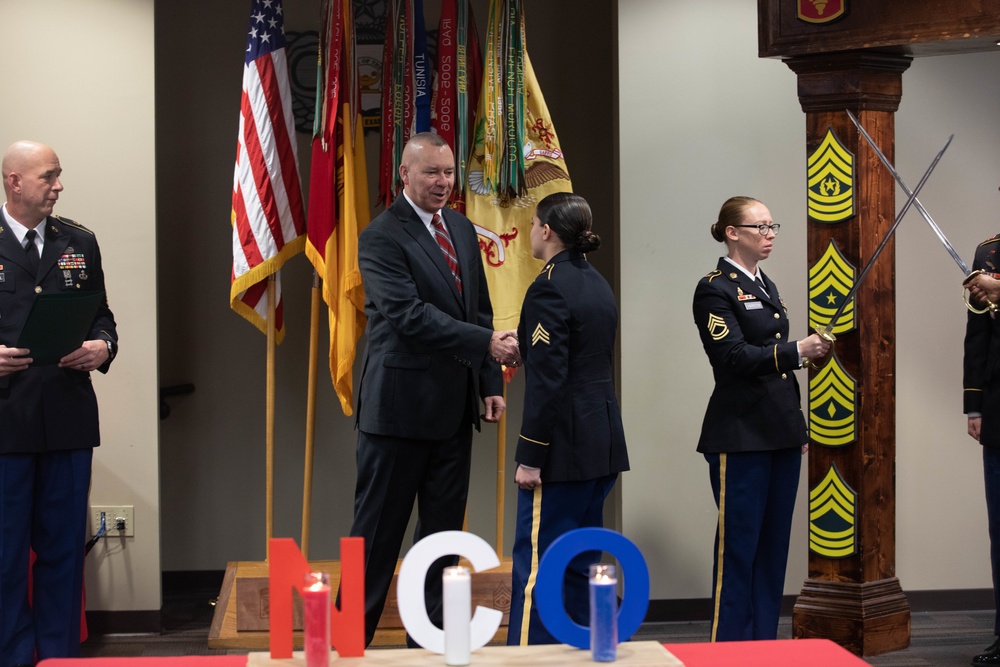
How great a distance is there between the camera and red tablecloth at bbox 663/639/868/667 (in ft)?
6.11

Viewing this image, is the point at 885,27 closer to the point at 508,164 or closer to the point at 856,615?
the point at 508,164

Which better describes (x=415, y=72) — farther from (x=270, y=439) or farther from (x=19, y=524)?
(x=19, y=524)

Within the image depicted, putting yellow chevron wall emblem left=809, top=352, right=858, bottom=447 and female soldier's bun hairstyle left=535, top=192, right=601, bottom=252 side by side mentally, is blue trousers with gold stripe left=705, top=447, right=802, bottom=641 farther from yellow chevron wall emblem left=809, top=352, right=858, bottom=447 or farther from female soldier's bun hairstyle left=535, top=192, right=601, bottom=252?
female soldier's bun hairstyle left=535, top=192, right=601, bottom=252

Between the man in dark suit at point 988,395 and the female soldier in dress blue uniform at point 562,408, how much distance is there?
4.30ft

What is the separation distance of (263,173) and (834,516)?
2223 millimetres

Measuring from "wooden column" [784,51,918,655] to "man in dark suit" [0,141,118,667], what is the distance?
228 centimetres

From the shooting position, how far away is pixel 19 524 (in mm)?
3312

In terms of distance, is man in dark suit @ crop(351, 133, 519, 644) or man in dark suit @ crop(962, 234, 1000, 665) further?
man in dark suit @ crop(962, 234, 1000, 665)

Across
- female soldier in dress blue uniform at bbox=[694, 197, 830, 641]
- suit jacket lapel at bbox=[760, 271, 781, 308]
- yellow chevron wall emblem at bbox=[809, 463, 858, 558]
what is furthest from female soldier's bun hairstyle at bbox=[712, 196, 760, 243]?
yellow chevron wall emblem at bbox=[809, 463, 858, 558]

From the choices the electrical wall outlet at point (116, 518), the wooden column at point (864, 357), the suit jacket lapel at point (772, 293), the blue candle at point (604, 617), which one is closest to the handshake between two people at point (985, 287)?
the wooden column at point (864, 357)

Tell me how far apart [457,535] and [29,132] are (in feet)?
9.17

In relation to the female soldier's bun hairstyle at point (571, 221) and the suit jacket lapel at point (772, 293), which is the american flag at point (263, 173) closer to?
the female soldier's bun hairstyle at point (571, 221)

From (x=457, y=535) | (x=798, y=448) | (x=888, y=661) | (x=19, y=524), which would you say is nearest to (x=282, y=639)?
(x=457, y=535)

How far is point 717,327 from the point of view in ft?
11.1
